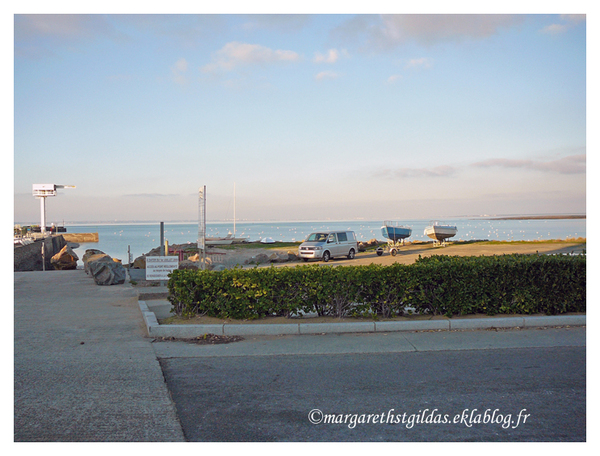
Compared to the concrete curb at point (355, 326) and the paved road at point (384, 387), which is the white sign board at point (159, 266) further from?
the paved road at point (384, 387)

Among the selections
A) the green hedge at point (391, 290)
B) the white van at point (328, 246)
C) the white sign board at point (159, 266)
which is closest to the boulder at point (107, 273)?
the white sign board at point (159, 266)

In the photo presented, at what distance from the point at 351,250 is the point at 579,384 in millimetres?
22617

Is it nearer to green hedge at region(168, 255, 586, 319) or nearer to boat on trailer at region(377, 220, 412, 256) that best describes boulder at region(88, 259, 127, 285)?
green hedge at region(168, 255, 586, 319)

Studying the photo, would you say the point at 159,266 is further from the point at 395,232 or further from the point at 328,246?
the point at 395,232

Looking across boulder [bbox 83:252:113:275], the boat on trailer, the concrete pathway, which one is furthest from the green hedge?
the boat on trailer

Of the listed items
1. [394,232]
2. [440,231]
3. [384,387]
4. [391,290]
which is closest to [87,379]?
[384,387]

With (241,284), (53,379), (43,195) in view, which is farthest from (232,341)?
(43,195)

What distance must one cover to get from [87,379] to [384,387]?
11.5ft

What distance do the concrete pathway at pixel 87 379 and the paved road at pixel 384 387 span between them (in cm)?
30

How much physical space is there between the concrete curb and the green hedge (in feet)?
1.28

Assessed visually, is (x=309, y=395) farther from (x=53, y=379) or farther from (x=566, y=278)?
(x=566, y=278)

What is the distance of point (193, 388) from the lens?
17.2 ft

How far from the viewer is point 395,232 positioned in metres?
32.1
